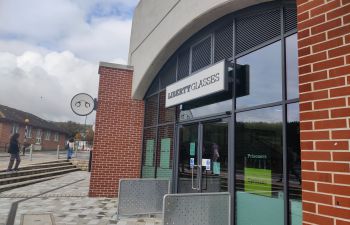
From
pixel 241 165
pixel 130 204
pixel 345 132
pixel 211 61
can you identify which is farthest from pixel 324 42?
pixel 130 204

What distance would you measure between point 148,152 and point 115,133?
4.14 ft

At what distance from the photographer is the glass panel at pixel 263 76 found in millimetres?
4966

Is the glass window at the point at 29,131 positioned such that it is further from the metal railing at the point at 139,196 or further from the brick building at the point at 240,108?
the metal railing at the point at 139,196

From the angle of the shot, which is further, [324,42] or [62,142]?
[62,142]

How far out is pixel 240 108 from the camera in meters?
5.72

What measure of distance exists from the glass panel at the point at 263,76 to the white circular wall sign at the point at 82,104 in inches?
250

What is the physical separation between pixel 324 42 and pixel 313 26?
20 cm

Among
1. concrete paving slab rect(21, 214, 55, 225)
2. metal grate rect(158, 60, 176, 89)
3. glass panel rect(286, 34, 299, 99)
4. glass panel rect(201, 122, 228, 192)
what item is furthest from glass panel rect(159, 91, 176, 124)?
glass panel rect(286, 34, 299, 99)

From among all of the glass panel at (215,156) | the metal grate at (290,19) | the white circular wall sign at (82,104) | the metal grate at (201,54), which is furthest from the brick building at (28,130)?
the metal grate at (290,19)

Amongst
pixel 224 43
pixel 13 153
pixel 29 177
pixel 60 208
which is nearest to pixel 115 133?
pixel 60 208

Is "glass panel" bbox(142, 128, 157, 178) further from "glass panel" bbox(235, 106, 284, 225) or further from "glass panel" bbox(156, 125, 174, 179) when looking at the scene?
"glass panel" bbox(235, 106, 284, 225)

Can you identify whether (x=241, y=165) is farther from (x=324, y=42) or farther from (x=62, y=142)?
(x=62, y=142)

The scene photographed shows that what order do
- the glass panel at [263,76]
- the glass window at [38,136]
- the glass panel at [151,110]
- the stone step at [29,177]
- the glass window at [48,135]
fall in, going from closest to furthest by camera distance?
1. the glass panel at [263,76]
2. the glass panel at [151,110]
3. the stone step at [29,177]
4. the glass window at [38,136]
5. the glass window at [48,135]

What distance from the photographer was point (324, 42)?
8.21 ft
